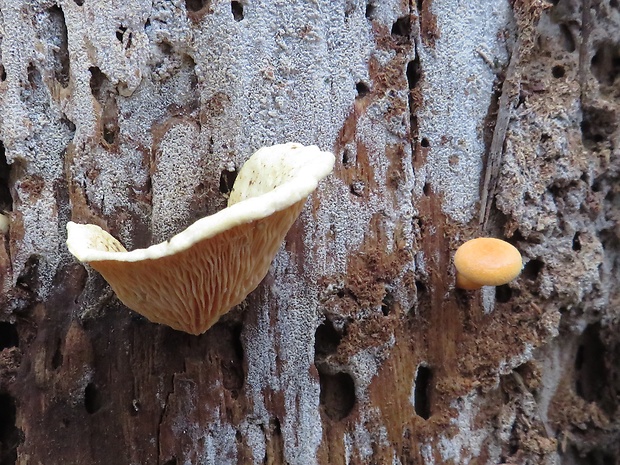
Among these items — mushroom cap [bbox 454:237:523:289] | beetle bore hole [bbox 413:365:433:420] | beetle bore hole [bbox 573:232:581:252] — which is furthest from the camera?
beetle bore hole [bbox 573:232:581:252]

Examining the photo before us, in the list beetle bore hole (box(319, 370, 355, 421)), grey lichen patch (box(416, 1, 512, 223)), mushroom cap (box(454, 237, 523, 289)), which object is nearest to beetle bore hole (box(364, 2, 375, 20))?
grey lichen patch (box(416, 1, 512, 223))

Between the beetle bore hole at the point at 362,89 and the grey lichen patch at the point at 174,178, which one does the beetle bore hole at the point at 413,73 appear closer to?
the beetle bore hole at the point at 362,89

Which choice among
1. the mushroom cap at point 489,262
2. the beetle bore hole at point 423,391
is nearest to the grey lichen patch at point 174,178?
the mushroom cap at point 489,262

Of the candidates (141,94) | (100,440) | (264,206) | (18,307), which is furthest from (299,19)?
(100,440)

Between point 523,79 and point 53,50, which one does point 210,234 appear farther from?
point 523,79

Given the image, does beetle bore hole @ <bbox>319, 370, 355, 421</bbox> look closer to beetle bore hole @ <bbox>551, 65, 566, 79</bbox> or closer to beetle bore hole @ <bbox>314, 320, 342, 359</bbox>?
beetle bore hole @ <bbox>314, 320, 342, 359</bbox>

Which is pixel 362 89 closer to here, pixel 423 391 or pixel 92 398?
pixel 423 391
